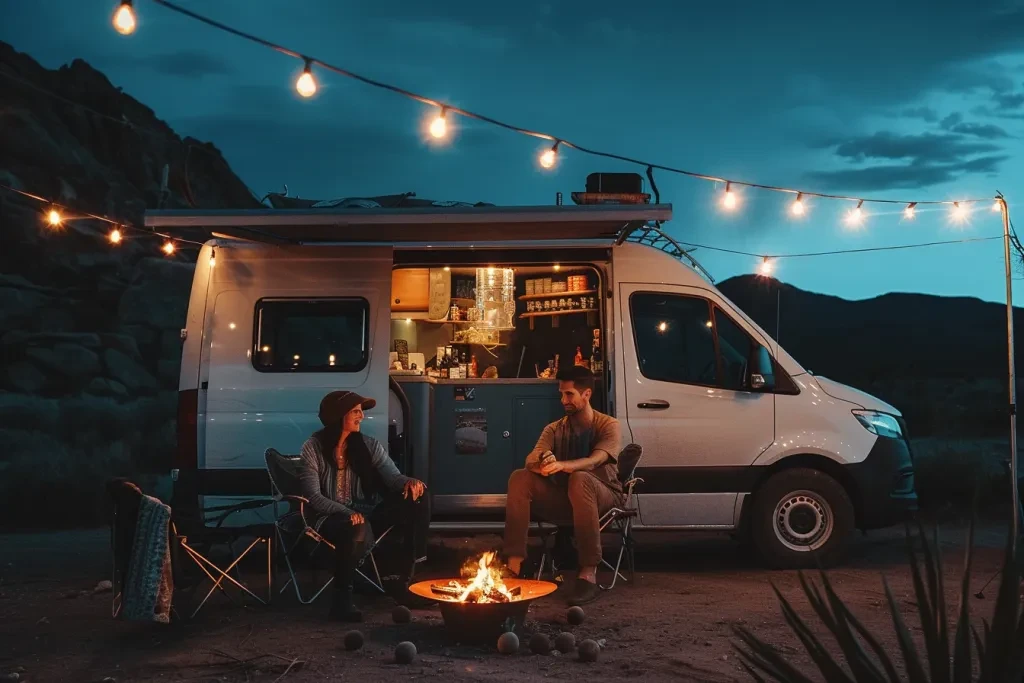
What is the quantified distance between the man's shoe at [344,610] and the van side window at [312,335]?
1993 mm

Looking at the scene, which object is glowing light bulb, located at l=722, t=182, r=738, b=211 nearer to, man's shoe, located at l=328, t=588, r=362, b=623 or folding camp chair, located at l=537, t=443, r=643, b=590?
folding camp chair, located at l=537, t=443, r=643, b=590

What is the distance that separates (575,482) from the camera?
644 cm

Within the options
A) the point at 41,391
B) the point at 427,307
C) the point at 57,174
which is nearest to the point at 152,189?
the point at 57,174

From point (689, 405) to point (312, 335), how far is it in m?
2.69

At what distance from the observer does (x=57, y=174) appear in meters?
38.2

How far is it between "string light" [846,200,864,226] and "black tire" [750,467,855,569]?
2.94 meters

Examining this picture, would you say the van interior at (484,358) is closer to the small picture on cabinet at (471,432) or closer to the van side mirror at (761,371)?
the small picture on cabinet at (471,432)

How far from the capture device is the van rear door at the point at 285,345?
723 cm

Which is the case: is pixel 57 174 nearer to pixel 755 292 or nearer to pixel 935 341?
pixel 755 292

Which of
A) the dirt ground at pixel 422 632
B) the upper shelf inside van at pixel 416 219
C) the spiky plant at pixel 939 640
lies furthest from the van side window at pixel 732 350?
the spiky plant at pixel 939 640

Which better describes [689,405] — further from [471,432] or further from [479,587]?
[479,587]

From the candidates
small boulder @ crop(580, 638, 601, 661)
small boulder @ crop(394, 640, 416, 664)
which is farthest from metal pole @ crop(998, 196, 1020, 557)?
small boulder @ crop(394, 640, 416, 664)

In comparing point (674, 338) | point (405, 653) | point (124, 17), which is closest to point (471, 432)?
point (674, 338)

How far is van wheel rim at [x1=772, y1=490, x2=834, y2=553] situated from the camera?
7.30 metres
